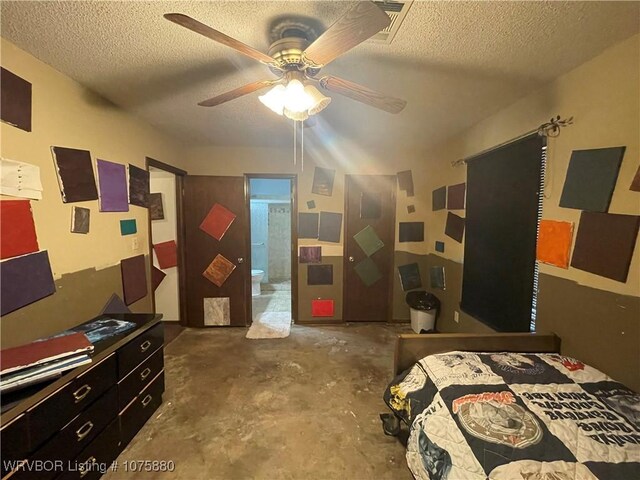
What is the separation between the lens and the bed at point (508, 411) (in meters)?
1.01

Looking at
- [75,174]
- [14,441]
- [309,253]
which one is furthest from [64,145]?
[309,253]

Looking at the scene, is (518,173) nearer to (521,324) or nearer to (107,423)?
(521,324)

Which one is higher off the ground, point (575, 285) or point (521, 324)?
point (575, 285)

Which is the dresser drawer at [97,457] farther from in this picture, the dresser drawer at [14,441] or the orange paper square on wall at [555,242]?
the orange paper square on wall at [555,242]

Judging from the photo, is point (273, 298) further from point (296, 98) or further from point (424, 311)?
point (296, 98)

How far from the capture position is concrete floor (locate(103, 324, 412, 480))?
162 centimetres

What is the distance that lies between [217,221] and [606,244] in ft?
11.3

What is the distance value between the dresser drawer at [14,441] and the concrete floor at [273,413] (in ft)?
2.11

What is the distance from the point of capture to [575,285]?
5.41 feet

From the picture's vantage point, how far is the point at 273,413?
79.7 inches

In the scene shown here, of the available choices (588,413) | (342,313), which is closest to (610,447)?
(588,413)

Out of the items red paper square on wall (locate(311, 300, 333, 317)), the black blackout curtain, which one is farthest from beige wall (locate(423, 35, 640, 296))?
red paper square on wall (locate(311, 300, 333, 317))

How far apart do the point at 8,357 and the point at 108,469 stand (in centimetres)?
84

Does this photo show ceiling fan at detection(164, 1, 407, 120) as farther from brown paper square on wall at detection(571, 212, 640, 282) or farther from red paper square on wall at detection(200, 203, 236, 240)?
red paper square on wall at detection(200, 203, 236, 240)
